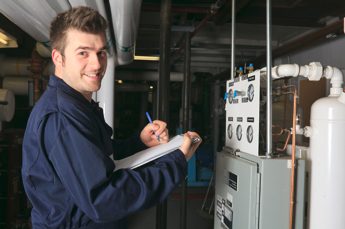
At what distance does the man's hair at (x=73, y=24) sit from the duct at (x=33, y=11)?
0.66 metres

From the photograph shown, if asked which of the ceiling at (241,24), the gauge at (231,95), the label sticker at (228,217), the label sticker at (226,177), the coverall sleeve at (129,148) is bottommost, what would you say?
the label sticker at (228,217)

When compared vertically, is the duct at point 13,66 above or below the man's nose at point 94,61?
above

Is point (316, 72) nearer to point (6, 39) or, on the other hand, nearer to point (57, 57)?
point (57, 57)

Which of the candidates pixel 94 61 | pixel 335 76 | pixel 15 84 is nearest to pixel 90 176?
pixel 94 61

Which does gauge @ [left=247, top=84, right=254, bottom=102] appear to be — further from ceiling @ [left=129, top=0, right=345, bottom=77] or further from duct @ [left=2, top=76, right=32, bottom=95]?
duct @ [left=2, top=76, right=32, bottom=95]

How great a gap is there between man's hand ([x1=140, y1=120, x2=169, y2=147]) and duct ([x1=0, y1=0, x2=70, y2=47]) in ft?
3.12

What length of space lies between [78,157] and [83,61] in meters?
0.37

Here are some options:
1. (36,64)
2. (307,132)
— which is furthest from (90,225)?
(36,64)

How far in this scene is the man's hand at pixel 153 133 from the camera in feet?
3.92

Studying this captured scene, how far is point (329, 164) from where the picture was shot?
1.50m

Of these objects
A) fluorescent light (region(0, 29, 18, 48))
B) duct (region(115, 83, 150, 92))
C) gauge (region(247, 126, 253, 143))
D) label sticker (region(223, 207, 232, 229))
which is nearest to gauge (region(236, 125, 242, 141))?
gauge (region(247, 126, 253, 143))

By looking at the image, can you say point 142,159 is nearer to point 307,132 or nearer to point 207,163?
point 307,132

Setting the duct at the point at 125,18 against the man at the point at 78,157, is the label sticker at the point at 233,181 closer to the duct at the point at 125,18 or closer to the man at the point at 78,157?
the man at the point at 78,157

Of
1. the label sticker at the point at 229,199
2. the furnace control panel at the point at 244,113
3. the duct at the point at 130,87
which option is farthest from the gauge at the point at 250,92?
the duct at the point at 130,87
